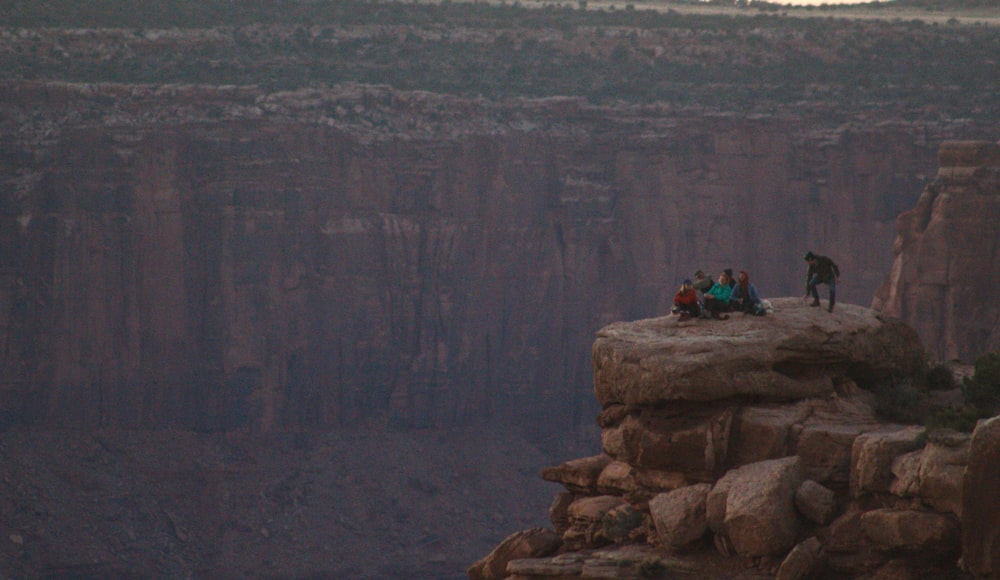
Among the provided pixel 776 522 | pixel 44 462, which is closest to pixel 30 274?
pixel 44 462

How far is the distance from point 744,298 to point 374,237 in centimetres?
4020

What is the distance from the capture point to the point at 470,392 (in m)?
78.6

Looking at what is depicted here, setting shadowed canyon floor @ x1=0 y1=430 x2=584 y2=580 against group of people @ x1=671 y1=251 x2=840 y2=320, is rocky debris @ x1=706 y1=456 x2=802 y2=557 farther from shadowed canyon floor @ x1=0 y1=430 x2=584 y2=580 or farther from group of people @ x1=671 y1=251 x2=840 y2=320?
shadowed canyon floor @ x1=0 y1=430 x2=584 y2=580

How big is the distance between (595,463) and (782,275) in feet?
137

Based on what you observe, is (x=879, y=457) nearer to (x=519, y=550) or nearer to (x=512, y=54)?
(x=519, y=550)

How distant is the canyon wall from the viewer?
243 ft

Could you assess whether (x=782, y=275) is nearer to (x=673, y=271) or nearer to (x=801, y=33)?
(x=673, y=271)

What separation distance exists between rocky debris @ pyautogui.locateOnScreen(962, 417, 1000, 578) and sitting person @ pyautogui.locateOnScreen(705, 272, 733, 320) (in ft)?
25.8

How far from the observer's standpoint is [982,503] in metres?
30.2

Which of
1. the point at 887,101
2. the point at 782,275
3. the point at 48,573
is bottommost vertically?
the point at 48,573

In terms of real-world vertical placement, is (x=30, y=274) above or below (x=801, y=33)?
below

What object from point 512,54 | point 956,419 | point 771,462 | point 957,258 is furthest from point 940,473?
point 512,54

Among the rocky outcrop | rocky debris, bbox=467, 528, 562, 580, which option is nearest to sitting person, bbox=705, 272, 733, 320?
the rocky outcrop

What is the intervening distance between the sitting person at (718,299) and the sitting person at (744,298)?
11cm
